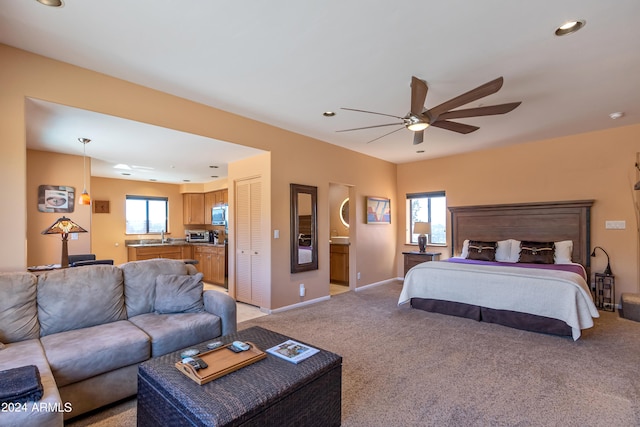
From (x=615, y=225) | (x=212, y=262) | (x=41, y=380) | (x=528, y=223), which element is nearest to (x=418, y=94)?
(x=41, y=380)

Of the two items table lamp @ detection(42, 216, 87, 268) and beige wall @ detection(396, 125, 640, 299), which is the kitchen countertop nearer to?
table lamp @ detection(42, 216, 87, 268)

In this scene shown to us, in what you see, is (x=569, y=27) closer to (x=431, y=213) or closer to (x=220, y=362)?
(x=220, y=362)

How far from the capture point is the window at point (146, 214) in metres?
7.48

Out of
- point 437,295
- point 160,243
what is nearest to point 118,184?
point 160,243

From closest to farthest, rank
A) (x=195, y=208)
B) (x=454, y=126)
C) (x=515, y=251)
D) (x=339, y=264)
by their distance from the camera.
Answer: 1. (x=454, y=126)
2. (x=515, y=251)
3. (x=339, y=264)
4. (x=195, y=208)

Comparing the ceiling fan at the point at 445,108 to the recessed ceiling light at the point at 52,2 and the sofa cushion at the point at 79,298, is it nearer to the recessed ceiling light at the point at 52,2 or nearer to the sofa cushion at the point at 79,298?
the recessed ceiling light at the point at 52,2

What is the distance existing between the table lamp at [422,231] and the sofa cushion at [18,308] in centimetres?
573

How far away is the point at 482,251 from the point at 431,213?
5.40 ft

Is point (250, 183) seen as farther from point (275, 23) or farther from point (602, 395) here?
point (602, 395)

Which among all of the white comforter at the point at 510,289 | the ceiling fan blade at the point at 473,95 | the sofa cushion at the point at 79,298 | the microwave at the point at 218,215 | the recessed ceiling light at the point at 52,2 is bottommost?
the white comforter at the point at 510,289

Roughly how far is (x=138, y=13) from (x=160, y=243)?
645 centimetres

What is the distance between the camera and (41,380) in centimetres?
169

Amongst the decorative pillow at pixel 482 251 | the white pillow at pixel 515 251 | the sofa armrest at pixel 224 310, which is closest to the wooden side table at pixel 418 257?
the decorative pillow at pixel 482 251

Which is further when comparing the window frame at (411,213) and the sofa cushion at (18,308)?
the window frame at (411,213)
